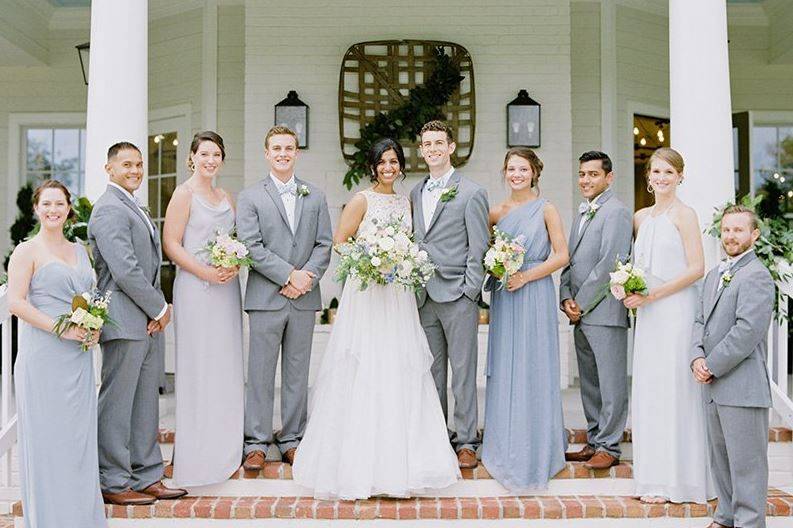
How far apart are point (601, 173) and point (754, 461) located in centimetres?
182

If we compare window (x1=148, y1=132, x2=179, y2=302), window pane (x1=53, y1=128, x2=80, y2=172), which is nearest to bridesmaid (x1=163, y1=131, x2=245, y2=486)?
window (x1=148, y1=132, x2=179, y2=302)

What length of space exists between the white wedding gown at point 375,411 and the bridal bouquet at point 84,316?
1.27m

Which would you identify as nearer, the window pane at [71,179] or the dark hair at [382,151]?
the dark hair at [382,151]

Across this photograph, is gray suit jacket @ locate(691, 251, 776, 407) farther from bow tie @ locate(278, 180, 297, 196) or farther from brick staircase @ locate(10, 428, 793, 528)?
bow tie @ locate(278, 180, 297, 196)

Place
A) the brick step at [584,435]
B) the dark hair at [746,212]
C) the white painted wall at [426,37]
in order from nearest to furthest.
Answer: the dark hair at [746,212]
the brick step at [584,435]
the white painted wall at [426,37]

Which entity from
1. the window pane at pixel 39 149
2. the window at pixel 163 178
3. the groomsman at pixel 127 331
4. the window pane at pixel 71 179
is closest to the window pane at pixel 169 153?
the window at pixel 163 178

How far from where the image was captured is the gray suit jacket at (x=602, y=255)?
4.76 m

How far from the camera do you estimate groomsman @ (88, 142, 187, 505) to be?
14.2ft

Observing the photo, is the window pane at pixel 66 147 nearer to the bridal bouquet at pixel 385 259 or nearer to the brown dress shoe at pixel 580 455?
the bridal bouquet at pixel 385 259

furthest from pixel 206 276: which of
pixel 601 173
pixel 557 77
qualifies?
Answer: pixel 557 77

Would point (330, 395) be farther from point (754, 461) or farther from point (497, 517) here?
point (754, 461)

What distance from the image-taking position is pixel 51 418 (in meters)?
4.01

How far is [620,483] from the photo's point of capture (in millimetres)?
4707

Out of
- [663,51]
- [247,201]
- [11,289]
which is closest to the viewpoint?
[11,289]
